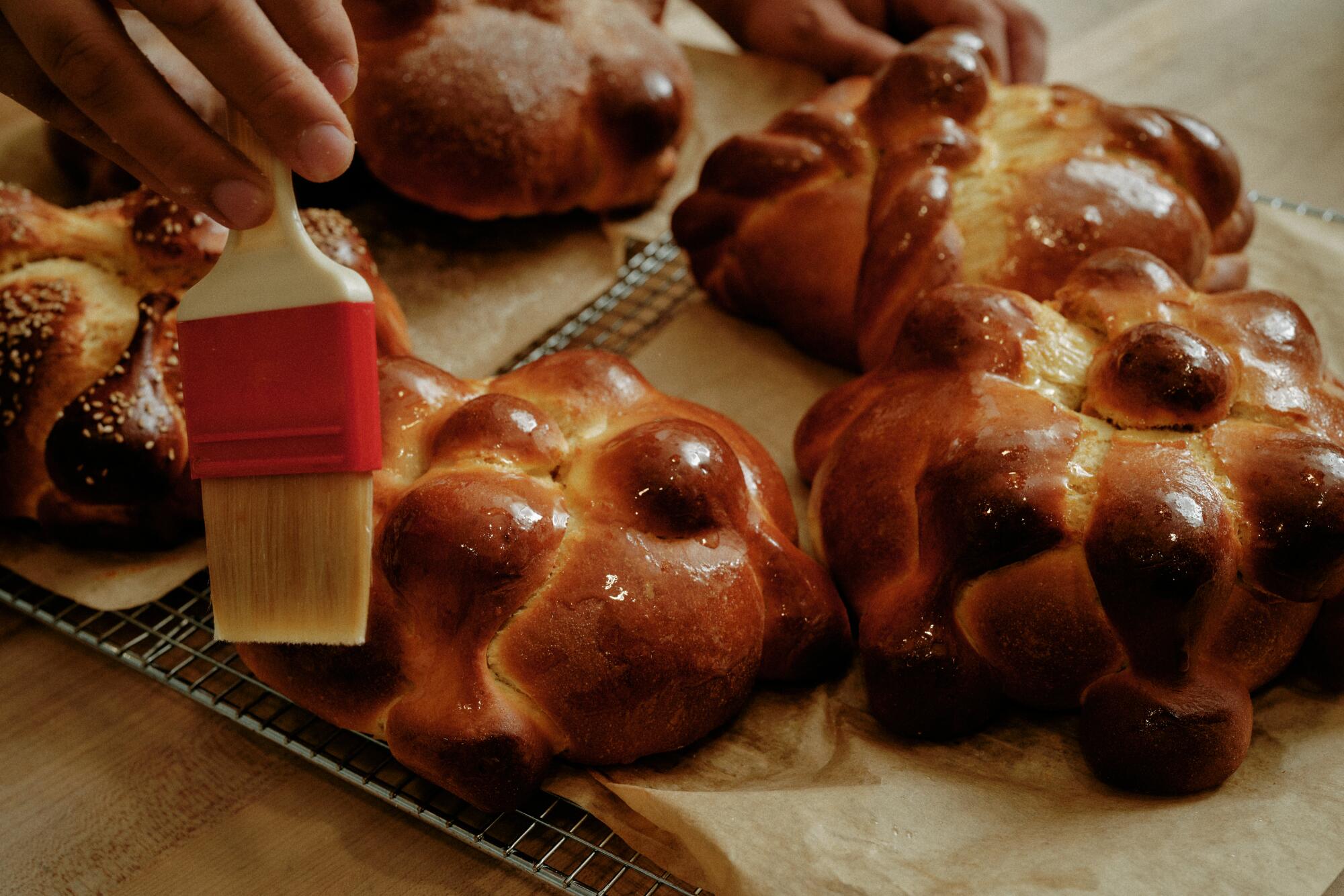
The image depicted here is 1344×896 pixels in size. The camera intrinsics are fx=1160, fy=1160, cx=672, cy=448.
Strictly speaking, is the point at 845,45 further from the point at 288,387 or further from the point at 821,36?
the point at 288,387

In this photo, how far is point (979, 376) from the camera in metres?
1.48

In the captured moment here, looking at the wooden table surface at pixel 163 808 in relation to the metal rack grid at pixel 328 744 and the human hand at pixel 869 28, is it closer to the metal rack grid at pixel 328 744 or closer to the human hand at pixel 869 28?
the metal rack grid at pixel 328 744

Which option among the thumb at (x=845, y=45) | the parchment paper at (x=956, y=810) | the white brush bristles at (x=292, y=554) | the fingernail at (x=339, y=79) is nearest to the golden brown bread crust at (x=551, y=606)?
the parchment paper at (x=956, y=810)

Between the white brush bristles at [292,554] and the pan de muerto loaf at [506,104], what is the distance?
1.28m

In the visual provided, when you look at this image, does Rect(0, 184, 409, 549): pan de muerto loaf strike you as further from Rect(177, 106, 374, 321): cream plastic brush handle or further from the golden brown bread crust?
Rect(177, 106, 374, 321): cream plastic brush handle

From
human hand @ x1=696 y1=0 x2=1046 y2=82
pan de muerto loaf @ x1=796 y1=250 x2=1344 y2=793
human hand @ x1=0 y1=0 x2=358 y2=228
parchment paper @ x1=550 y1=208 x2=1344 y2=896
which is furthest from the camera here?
human hand @ x1=696 y1=0 x2=1046 y2=82

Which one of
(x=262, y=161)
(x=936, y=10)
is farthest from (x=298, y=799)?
(x=936, y=10)

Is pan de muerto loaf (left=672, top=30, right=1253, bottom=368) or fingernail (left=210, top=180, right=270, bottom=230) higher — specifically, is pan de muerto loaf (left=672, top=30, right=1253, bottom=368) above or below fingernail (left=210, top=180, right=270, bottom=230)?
below

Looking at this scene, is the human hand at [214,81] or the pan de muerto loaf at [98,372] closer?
the human hand at [214,81]

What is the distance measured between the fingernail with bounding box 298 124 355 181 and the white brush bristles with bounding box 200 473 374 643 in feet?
0.90

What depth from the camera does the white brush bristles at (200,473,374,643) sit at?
3.51 ft

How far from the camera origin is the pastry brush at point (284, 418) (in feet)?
3.41

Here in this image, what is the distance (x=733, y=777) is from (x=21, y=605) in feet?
3.47

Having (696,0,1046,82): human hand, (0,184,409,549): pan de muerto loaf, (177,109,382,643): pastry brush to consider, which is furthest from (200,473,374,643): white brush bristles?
(696,0,1046,82): human hand
